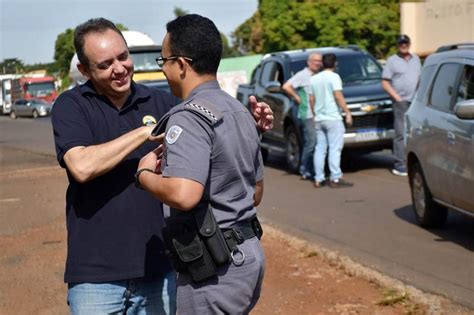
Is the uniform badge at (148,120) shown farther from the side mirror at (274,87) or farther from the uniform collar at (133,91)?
the side mirror at (274,87)

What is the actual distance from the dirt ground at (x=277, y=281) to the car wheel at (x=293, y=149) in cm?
477

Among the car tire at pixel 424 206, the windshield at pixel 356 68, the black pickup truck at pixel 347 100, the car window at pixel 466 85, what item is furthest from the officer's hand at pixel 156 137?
the windshield at pixel 356 68

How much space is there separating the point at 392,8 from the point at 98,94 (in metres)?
47.6

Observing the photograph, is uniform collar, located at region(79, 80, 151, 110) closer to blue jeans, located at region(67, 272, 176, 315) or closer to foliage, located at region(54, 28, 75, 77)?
blue jeans, located at region(67, 272, 176, 315)

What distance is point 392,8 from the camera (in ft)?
164

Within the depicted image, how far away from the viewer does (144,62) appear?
69.4 feet

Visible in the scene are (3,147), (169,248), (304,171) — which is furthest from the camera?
(3,147)

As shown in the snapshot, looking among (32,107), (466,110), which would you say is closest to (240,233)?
(466,110)

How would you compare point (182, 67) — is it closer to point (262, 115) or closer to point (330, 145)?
point (262, 115)

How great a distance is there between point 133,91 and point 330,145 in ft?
30.1

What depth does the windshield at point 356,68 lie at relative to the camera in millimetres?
15273

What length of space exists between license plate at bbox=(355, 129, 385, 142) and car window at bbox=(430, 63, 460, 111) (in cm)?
457

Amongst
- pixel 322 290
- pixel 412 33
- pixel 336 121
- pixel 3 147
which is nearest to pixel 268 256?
pixel 322 290

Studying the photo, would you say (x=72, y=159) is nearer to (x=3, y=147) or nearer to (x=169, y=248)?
(x=169, y=248)
